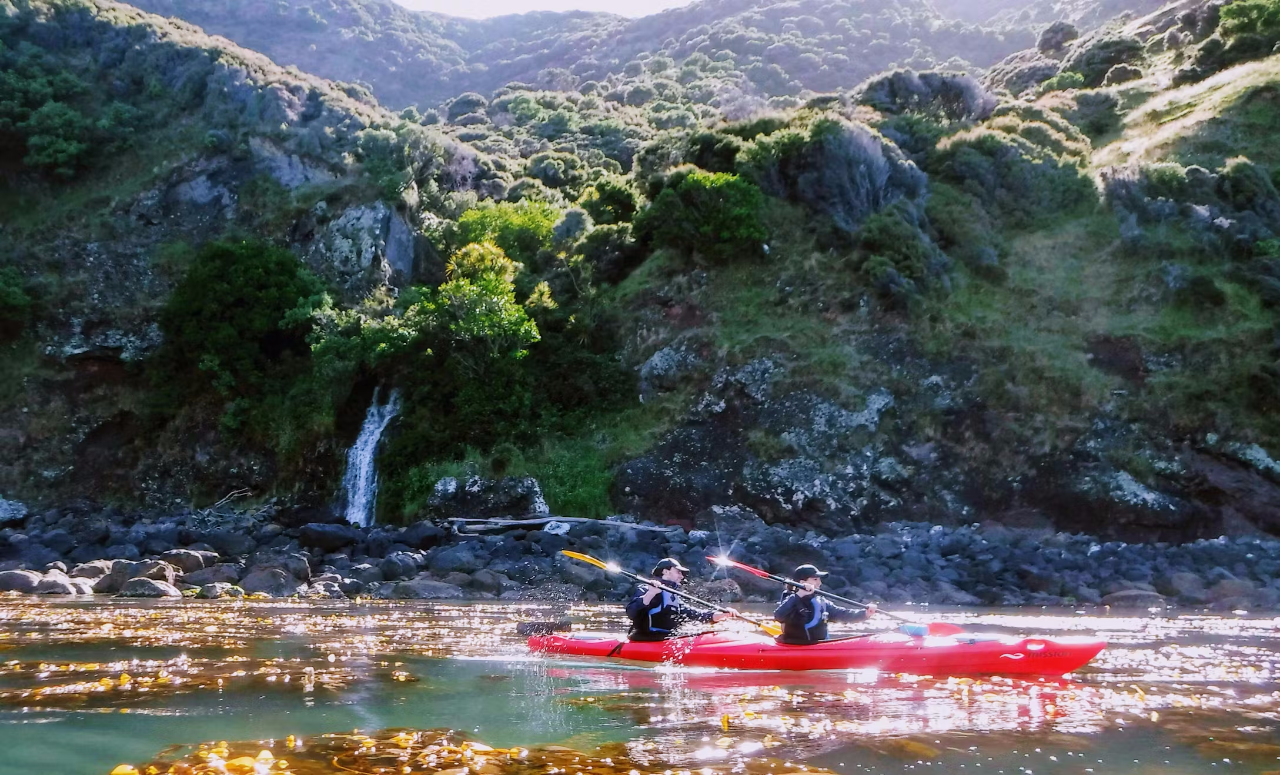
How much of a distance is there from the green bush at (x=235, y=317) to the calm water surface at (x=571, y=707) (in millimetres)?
18789

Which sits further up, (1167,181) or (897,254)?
(1167,181)

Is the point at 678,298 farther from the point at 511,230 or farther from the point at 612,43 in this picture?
the point at 612,43

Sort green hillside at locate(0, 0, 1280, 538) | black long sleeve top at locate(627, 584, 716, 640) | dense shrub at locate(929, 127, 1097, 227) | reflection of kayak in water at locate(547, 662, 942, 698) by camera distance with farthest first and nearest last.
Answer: dense shrub at locate(929, 127, 1097, 227)
green hillside at locate(0, 0, 1280, 538)
black long sleeve top at locate(627, 584, 716, 640)
reflection of kayak in water at locate(547, 662, 942, 698)

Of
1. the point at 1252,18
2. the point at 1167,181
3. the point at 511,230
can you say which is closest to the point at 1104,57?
the point at 1252,18

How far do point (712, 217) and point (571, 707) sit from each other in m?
23.8

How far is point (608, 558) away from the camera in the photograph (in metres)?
19.3

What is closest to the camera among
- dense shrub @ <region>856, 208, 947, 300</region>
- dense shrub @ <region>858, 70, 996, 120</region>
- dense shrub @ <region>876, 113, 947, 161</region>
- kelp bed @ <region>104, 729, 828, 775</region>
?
kelp bed @ <region>104, 729, 828, 775</region>

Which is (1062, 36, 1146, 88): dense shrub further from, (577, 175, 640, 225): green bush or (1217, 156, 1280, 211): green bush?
(577, 175, 640, 225): green bush

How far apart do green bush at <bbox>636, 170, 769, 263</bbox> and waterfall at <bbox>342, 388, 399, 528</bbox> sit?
9625mm

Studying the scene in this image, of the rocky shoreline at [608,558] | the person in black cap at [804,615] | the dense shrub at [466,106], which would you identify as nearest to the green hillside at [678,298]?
the rocky shoreline at [608,558]

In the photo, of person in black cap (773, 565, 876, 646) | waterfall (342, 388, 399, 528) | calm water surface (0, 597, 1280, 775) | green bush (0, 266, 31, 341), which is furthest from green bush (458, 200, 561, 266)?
person in black cap (773, 565, 876, 646)

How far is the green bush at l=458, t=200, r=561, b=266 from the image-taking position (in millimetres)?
34969

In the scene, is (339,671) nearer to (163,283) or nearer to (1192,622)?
(1192,622)

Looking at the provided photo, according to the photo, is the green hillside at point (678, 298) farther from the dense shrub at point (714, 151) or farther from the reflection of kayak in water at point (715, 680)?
the reflection of kayak in water at point (715, 680)
